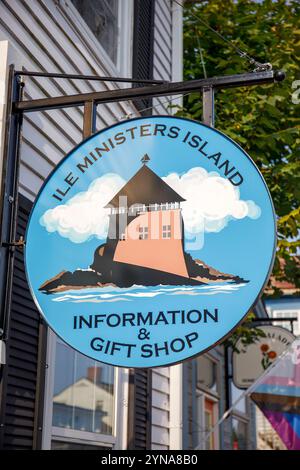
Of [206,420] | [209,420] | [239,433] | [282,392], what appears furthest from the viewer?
[239,433]

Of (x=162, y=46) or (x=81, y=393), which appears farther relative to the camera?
(x=162, y=46)

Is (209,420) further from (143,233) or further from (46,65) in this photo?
(143,233)

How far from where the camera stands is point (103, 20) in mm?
7043

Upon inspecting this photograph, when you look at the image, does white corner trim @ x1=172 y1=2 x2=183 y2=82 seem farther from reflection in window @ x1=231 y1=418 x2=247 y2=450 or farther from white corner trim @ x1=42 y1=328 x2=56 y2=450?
reflection in window @ x1=231 y1=418 x2=247 y2=450

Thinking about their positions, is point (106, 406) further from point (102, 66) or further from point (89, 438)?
point (102, 66)

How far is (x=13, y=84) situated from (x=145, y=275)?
5.47 ft

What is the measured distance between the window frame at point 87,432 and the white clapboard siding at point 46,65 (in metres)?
1.35

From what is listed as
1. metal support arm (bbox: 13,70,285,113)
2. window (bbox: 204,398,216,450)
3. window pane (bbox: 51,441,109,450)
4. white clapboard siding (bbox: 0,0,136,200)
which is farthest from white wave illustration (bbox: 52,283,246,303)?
window (bbox: 204,398,216,450)

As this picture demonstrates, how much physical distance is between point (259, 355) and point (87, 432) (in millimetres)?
7294

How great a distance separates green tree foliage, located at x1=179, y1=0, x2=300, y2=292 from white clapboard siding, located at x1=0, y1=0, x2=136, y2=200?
5.76ft

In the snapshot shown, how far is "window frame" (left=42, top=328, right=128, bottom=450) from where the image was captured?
5059 millimetres

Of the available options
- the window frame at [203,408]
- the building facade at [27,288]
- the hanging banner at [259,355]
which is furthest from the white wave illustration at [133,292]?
the hanging banner at [259,355]

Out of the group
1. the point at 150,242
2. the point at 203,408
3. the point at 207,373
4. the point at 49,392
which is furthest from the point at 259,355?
the point at 150,242

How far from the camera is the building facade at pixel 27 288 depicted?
15.7ft
